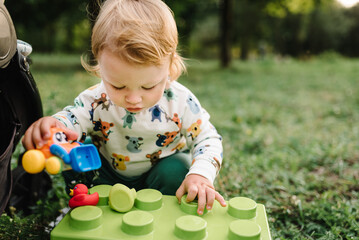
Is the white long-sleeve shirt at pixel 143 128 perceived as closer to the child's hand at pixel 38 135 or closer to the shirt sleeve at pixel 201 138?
the shirt sleeve at pixel 201 138

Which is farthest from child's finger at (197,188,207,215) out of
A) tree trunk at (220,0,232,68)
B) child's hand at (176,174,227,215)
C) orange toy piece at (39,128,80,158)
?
tree trunk at (220,0,232,68)

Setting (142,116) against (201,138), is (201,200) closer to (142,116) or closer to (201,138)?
(201,138)

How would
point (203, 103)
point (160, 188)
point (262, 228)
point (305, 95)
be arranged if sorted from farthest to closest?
point (305, 95)
point (203, 103)
point (160, 188)
point (262, 228)

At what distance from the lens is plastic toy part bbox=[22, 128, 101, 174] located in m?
1.03

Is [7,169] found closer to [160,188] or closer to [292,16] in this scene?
[160,188]

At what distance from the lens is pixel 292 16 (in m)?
22.2

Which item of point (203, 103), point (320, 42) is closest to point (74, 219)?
point (203, 103)

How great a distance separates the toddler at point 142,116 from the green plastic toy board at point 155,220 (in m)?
0.06

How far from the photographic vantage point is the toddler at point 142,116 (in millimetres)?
1294

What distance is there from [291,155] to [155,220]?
1887 mm

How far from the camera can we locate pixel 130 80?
1.30 metres

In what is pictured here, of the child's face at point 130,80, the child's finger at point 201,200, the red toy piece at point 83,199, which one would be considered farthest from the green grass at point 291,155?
the child's face at point 130,80

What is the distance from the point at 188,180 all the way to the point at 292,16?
2292cm

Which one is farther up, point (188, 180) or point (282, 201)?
point (188, 180)
